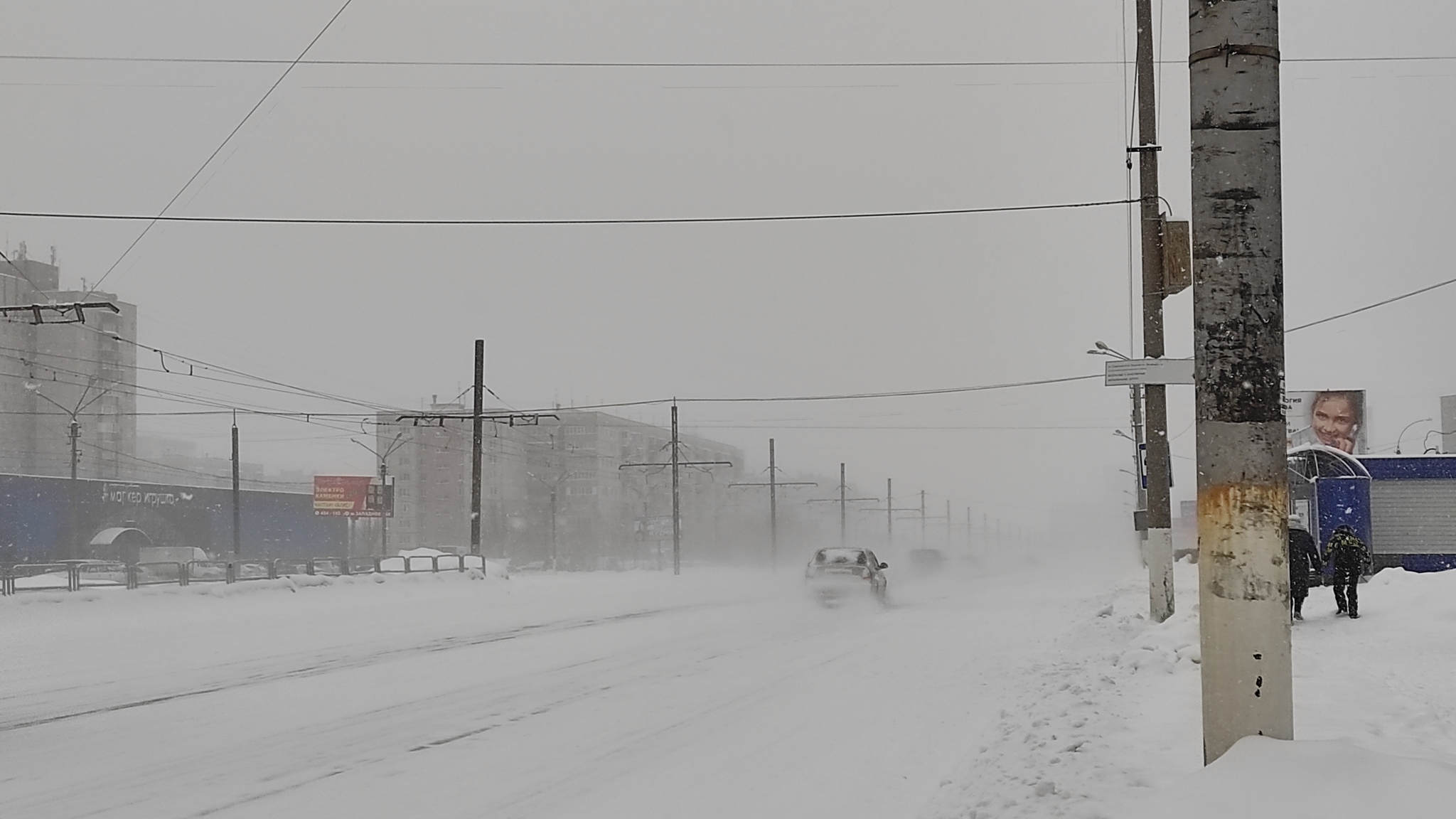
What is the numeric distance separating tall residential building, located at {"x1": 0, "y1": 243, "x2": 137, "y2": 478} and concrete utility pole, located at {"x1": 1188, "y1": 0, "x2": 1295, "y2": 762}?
339ft

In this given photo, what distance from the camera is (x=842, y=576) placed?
28.3 meters

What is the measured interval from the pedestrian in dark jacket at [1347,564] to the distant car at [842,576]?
487 inches

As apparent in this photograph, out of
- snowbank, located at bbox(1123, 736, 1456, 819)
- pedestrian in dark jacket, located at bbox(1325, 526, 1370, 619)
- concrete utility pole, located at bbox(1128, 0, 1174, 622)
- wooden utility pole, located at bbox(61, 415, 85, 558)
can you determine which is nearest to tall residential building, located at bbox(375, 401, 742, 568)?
wooden utility pole, located at bbox(61, 415, 85, 558)

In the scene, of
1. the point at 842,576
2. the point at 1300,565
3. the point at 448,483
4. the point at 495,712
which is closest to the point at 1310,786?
the point at 495,712

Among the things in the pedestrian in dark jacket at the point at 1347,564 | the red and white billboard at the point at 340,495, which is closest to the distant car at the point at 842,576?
the pedestrian in dark jacket at the point at 1347,564

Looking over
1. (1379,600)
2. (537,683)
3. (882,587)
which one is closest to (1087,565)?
(882,587)

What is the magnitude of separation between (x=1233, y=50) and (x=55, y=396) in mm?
131224

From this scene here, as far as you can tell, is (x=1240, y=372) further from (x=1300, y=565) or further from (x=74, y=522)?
(x=74, y=522)

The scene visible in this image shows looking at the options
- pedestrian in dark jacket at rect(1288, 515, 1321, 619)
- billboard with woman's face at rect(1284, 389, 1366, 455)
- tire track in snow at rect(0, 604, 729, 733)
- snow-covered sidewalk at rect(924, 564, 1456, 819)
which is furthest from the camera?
billboard with woman's face at rect(1284, 389, 1366, 455)

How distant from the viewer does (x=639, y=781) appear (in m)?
8.13

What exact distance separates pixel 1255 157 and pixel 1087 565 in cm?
7878

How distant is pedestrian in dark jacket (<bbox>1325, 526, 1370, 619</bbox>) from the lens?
16.8 metres

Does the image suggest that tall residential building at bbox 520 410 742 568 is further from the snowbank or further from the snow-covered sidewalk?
the snowbank

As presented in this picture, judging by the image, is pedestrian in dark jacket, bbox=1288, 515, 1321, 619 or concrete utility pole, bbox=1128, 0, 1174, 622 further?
concrete utility pole, bbox=1128, 0, 1174, 622
